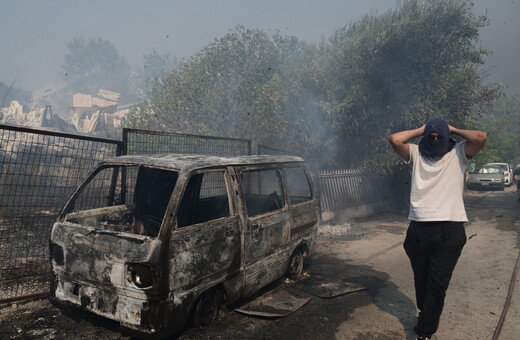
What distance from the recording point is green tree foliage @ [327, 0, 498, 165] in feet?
38.7

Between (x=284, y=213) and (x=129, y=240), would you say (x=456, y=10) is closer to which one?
(x=284, y=213)

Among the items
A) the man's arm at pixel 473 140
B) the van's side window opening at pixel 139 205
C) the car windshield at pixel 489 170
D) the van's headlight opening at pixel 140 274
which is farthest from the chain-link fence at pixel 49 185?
the car windshield at pixel 489 170

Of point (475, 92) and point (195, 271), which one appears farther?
point (475, 92)

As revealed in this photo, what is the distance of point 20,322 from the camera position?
12.2 feet

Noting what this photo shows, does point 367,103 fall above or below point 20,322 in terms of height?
above

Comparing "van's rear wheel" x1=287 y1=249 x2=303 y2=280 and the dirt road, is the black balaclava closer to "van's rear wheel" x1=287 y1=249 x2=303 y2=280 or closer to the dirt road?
the dirt road

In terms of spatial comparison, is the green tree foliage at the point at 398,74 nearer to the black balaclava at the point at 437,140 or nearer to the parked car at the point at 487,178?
the black balaclava at the point at 437,140

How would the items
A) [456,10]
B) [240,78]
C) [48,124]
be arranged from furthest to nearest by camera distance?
[48,124]
[240,78]
[456,10]

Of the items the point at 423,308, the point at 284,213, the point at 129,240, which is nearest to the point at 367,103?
the point at 284,213

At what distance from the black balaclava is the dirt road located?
2068 mm

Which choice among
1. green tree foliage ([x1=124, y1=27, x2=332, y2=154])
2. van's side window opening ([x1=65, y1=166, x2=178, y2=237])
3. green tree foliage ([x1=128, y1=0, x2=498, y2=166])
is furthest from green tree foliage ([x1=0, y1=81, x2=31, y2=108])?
van's side window opening ([x1=65, y1=166, x2=178, y2=237])

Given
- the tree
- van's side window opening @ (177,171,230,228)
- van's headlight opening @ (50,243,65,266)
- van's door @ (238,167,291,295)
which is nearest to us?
van's headlight opening @ (50,243,65,266)

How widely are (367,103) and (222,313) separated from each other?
9740mm

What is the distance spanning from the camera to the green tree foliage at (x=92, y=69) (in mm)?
86312
